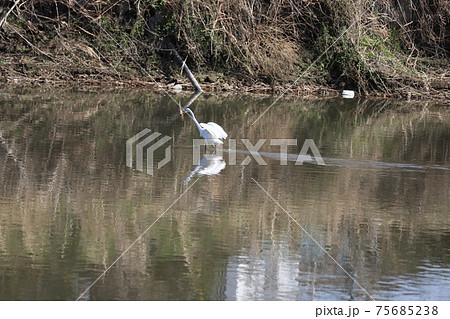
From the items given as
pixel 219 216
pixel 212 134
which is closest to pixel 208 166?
pixel 212 134

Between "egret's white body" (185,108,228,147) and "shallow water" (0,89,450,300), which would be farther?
"egret's white body" (185,108,228,147)

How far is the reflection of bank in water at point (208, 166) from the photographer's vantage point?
874cm

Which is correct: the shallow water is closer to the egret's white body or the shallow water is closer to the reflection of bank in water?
the reflection of bank in water

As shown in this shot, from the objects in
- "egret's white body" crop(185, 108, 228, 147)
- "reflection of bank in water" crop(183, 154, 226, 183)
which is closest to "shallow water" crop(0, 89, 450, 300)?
"reflection of bank in water" crop(183, 154, 226, 183)

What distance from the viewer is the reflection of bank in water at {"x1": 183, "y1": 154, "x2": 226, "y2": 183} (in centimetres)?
874

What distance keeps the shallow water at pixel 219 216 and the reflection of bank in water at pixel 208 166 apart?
0.09 ft

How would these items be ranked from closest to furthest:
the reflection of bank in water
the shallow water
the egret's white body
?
1. the shallow water
2. the reflection of bank in water
3. the egret's white body

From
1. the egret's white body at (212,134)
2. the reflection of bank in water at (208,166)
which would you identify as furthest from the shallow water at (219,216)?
the egret's white body at (212,134)

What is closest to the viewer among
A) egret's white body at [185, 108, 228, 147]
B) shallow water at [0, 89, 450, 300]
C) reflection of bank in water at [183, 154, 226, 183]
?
shallow water at [0, 89, 450, 300]

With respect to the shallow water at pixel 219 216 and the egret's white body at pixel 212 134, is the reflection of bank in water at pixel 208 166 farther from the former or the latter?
the egret's white body at pixel 212 134

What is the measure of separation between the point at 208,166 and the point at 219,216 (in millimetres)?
2373

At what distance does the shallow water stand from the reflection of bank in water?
1.1 inches

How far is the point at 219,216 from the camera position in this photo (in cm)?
686

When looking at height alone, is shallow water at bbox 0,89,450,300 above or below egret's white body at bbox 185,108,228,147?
below
